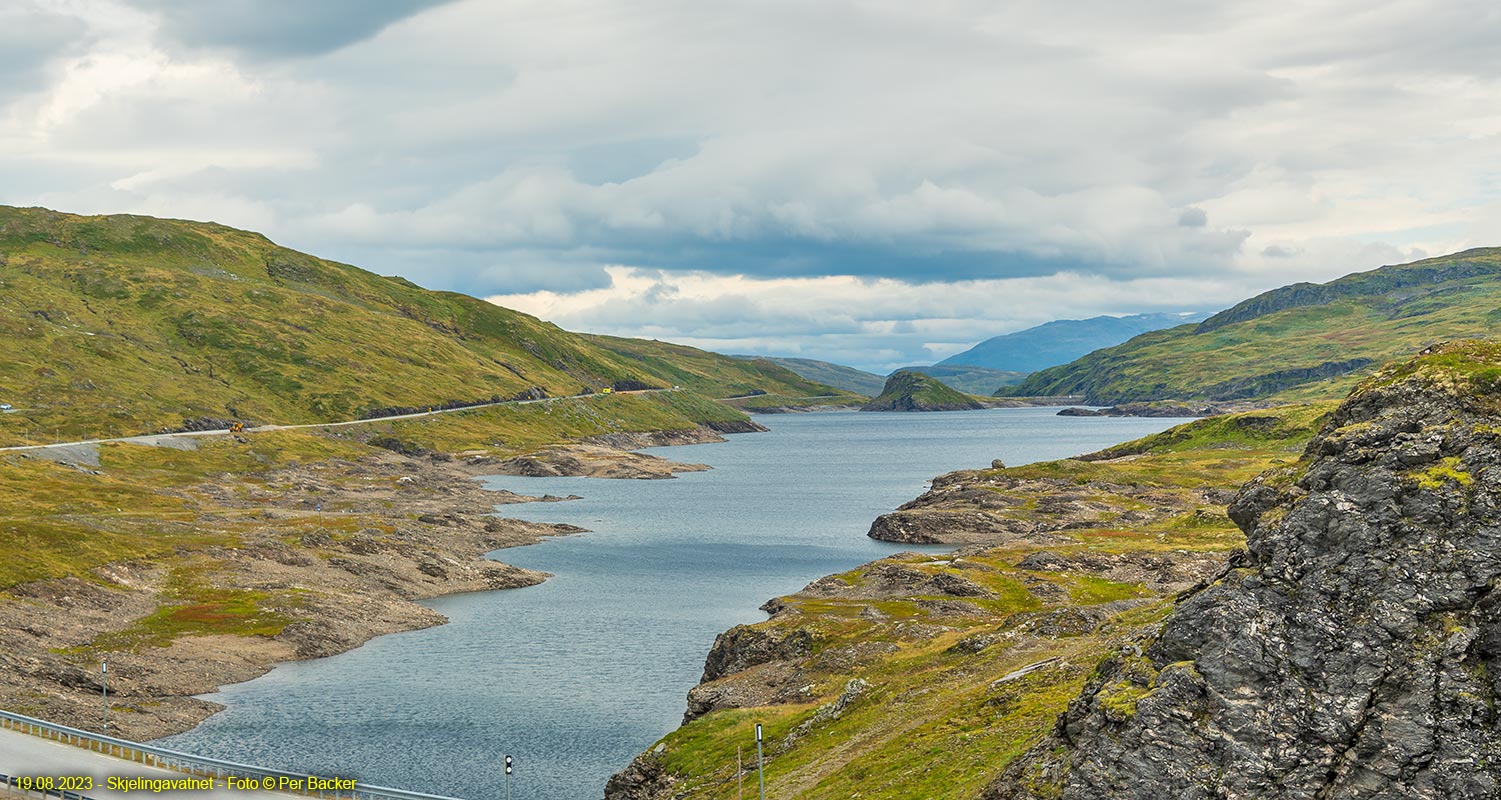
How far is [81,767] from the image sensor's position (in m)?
59.1

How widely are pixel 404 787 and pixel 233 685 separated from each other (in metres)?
36.0

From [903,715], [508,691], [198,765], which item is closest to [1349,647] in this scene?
[903,715]

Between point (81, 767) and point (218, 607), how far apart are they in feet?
226

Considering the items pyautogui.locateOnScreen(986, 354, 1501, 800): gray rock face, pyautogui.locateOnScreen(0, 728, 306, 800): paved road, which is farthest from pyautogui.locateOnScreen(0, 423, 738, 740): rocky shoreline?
pyautogui.locateOnScreen(986, 354, 1501, 800): gray rock face

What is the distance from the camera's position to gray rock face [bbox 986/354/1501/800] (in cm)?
2922

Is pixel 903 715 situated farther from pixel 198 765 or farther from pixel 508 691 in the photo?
pixel 508 691

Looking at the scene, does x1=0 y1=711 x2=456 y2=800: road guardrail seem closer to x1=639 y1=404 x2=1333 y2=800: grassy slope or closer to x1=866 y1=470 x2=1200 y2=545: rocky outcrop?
x1=639 y1=404 x2=1333 y2=800: grassy slope

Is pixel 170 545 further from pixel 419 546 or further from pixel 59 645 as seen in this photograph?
pixel 59 645

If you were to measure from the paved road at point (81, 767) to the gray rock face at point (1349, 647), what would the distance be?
43490 millimetres

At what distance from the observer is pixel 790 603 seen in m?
124

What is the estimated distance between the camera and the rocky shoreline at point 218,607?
90.2m

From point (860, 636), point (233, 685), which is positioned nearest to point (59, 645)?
point (233, 685)

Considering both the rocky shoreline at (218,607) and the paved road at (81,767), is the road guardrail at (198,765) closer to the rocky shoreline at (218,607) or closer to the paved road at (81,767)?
the paved road at (81,767)

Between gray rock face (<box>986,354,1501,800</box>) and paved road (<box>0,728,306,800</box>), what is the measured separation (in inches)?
1712
